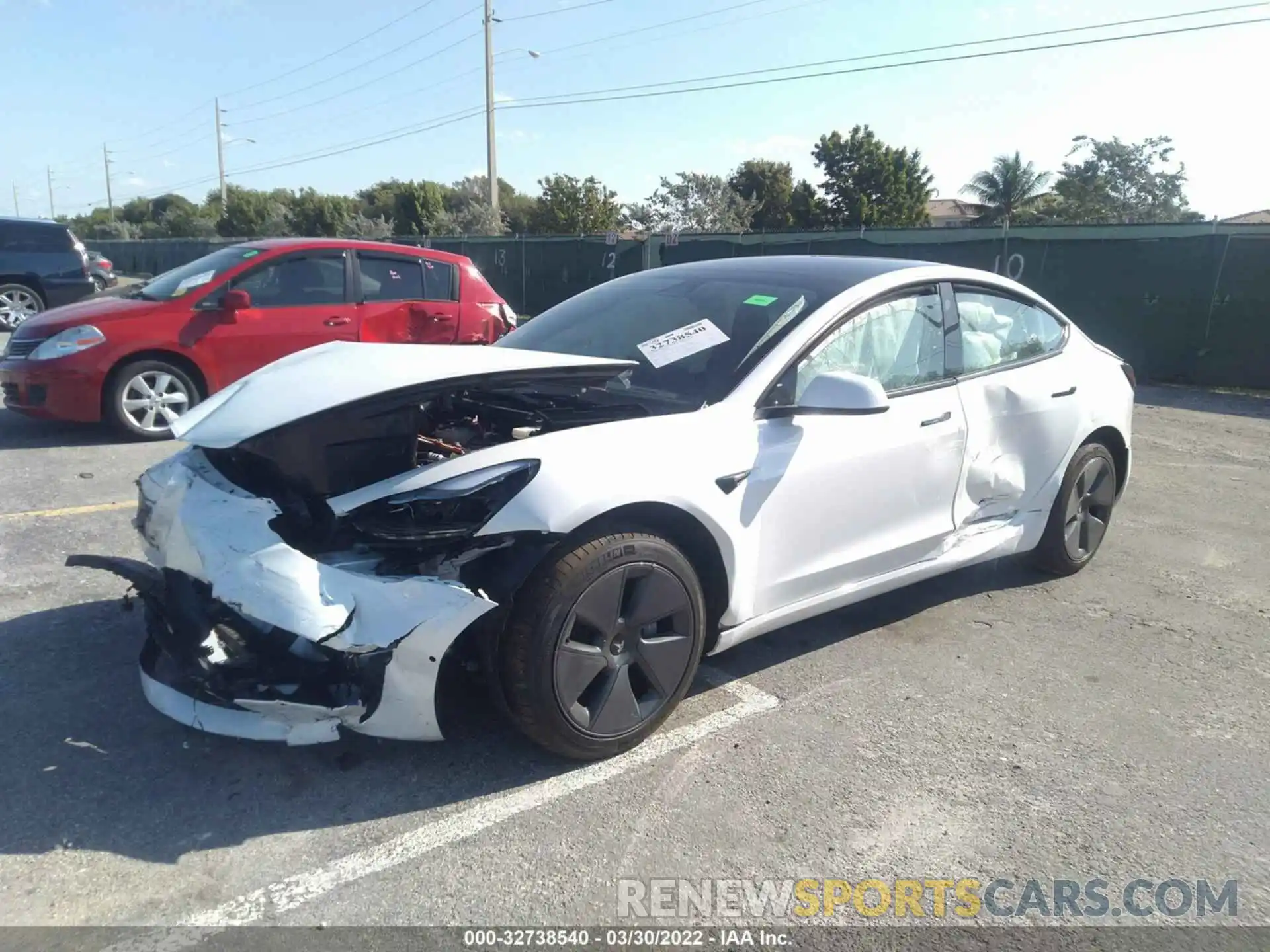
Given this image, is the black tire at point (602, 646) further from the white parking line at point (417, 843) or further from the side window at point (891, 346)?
the side window at point (891, 346)

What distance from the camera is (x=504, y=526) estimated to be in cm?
264

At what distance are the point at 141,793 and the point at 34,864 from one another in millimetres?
333

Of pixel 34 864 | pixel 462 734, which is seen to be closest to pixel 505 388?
pixel 462 734

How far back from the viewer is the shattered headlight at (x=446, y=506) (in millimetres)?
2666

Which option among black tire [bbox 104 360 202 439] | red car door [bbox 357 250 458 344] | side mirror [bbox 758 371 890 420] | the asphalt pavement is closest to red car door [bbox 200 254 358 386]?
red car door [bbox 357 250 458 344]

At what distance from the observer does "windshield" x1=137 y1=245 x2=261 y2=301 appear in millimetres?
7430

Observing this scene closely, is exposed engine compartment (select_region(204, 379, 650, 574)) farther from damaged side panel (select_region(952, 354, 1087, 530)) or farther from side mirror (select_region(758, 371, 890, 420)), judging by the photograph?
→ damaged side panel (select_region(952, 354, 1087, 530))

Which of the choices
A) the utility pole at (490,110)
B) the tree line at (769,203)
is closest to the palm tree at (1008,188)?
the tree line at (769,203)

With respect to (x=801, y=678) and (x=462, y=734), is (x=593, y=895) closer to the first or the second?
(x=462, y=734)

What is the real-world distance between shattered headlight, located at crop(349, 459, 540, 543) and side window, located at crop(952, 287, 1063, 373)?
2.30 m

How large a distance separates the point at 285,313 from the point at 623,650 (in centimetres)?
581

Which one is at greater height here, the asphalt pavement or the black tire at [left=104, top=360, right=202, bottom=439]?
the black tire at [left=104, top=360, right=202, bottom=439]

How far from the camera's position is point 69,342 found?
Result: 6.96 meters

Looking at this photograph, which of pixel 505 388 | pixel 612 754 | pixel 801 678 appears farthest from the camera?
pixel 801 678
